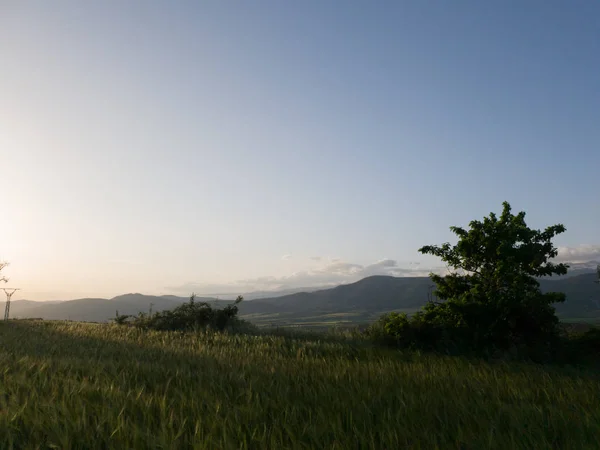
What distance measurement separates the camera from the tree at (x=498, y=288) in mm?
13469

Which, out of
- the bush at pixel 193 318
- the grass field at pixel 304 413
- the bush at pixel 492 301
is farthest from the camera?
the bush at pixel 193 318

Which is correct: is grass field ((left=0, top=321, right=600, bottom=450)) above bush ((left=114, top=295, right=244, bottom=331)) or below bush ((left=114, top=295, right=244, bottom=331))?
below

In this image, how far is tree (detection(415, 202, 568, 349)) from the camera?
530 inches

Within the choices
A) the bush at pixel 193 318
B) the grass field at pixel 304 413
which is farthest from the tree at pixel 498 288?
the bush at pixel 193 318

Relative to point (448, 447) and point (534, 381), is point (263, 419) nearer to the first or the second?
point (448, 447)

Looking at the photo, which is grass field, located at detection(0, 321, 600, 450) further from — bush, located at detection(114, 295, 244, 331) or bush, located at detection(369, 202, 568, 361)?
bush, located at detection(114, 295, 244, 331)

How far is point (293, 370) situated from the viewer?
6.76 metres

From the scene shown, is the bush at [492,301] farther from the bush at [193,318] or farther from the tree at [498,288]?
the bush at [193,318]

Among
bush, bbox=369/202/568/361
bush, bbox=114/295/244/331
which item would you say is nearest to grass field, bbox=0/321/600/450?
bush, bbox=369/202/568/361

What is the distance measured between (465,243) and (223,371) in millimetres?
11434

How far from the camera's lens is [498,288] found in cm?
1480

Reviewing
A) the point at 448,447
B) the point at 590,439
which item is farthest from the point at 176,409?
the point at 590,439

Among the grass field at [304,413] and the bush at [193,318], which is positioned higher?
the bush at [193,318]

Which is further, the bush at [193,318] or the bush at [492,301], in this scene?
the bush at [193,318]
